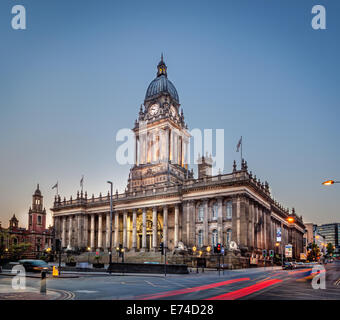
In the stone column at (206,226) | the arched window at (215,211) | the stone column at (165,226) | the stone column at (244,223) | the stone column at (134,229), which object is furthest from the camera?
the stone column at (134,229)

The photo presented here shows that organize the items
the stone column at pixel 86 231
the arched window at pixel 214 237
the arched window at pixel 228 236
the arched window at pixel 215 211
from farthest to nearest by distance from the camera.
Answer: the stone column at pixel 86 231
the arched window at pixel 215 211
the arched window at pixel 214 237
the arched window at pixel 228 236

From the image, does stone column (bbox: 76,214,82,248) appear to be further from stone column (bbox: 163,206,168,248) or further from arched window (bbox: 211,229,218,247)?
arched window (bbox: 211,229,218,247)

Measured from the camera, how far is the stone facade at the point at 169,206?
66.1 meters

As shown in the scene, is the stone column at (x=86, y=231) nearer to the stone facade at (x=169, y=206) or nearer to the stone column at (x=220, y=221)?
the stone facade at (x=169, y=206)

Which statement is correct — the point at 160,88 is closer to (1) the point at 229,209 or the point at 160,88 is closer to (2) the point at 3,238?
(1) the point at 229,209

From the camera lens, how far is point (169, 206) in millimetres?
78562

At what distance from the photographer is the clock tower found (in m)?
93.5

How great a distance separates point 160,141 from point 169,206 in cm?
2419

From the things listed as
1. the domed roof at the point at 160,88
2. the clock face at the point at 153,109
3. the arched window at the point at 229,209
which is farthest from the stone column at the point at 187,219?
the domed roof at the point at 160,88

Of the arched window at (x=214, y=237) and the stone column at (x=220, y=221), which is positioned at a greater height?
the stone column at (x=220, y=221)

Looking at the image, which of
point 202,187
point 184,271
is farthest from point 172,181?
point 184,271

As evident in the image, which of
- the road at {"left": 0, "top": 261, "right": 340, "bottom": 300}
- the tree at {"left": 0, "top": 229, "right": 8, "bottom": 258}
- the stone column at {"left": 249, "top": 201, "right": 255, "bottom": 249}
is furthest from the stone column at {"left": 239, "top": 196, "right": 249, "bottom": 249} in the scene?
the tree at {"left": 0, "top": 229, "right": 8, "bottom": 258}

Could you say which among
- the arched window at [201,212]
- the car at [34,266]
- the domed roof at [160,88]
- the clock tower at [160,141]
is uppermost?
the domed roof at [160,88]
